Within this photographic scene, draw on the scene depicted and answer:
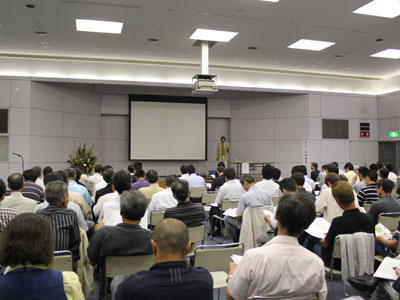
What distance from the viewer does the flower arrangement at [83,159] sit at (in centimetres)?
1134

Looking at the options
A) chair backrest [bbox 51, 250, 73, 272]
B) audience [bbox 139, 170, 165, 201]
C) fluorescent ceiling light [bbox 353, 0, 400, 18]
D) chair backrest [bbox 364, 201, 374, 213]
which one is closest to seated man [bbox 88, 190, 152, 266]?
chair backrest [bbox 51, 250, 73, 272]

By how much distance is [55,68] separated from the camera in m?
11.6

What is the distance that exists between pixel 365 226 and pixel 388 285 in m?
0.79

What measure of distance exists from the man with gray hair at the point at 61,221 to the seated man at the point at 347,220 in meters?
2.30

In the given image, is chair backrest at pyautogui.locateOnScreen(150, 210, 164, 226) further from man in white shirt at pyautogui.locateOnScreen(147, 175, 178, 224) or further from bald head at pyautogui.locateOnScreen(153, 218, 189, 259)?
bald head at pyautogui.locateOnScreen(153, 218, 189, 259)

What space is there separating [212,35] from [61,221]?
794 centimetres

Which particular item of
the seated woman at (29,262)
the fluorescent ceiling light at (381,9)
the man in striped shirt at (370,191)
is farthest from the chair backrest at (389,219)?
the fluorescent ceiling light at (381,9)

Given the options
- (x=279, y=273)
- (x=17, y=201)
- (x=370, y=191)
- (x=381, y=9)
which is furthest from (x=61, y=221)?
(x=381, y=9)

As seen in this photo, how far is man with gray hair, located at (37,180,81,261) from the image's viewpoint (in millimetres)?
2918

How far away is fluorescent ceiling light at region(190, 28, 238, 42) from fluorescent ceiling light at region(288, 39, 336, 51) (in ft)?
7.09

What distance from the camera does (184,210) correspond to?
12.5ft

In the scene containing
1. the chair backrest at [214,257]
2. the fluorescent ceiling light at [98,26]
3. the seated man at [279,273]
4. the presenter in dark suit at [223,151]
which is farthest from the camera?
the presenter in dark suit at [223,151]

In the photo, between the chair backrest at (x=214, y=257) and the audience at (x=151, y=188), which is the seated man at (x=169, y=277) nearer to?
the chair backrest at (x=214, y=257)

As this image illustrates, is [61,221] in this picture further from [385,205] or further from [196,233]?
[385,205]
